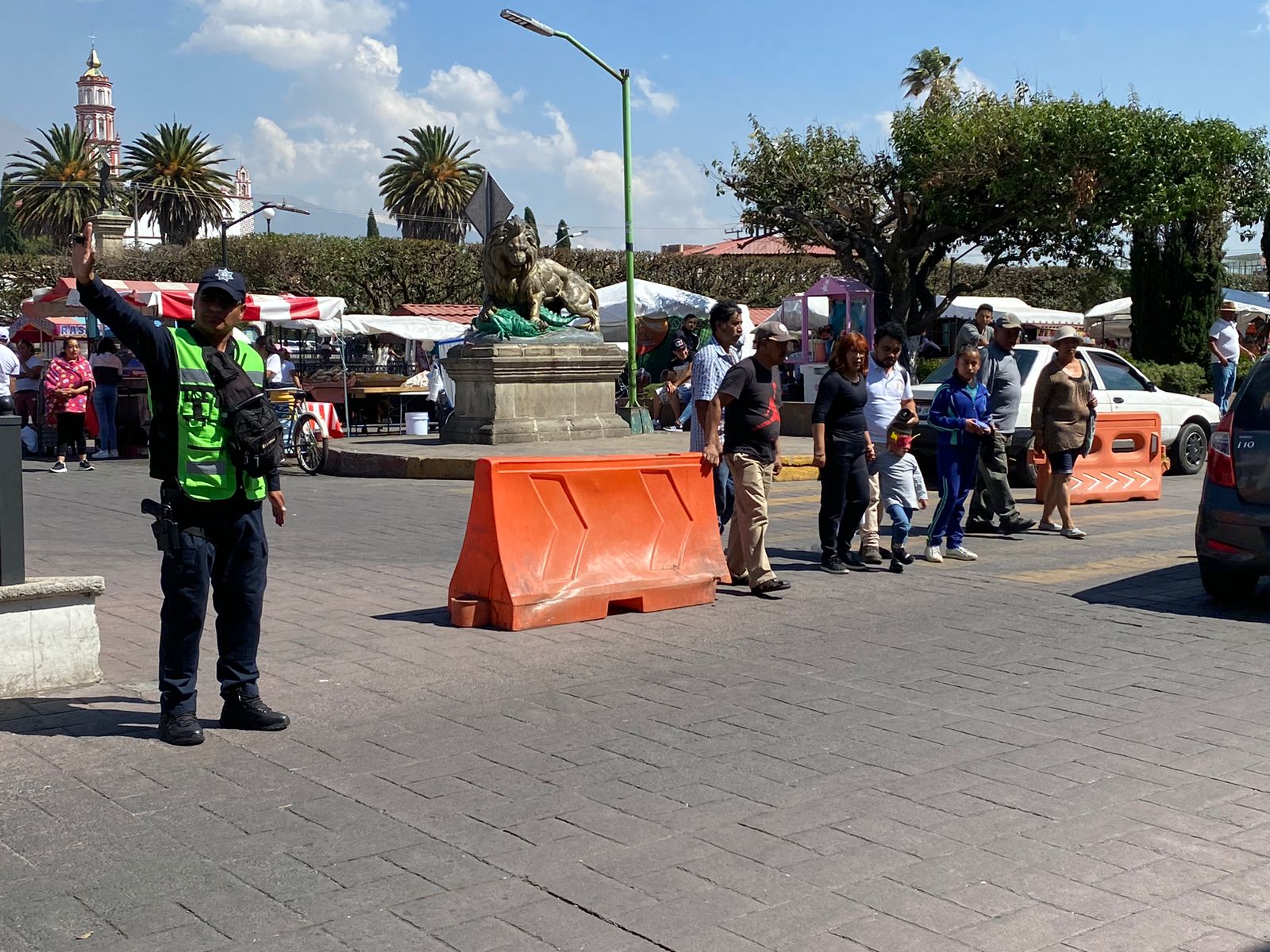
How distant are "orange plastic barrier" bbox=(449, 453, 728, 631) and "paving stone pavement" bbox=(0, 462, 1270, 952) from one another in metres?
0.20

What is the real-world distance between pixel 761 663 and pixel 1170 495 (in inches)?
389

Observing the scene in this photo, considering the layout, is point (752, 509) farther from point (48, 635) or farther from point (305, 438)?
point (305, 438)

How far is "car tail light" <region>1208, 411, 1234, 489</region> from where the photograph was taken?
8.45 meters

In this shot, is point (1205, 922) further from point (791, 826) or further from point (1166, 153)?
point (1166, 153)

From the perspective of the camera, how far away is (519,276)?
1956 centimetres

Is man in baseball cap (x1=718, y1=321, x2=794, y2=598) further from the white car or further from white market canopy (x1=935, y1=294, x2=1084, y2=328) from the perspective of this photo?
white market canopy (x1=935, y1=294, x2=1084, y2=328)

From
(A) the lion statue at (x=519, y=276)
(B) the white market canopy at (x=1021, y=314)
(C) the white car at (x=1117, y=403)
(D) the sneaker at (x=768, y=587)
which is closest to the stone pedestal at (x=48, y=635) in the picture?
(D) the sneaker at (x=768, y=587)

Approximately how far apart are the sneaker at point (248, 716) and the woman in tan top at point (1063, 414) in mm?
7662

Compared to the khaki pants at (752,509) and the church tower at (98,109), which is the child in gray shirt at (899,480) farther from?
the church tower at (98,109)

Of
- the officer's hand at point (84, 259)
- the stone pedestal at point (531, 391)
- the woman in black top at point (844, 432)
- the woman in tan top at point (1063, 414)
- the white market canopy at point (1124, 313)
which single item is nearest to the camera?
the officer's hand at point (84, 259)

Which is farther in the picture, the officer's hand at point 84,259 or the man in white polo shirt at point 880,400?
the man in white polo shirt at point 880,400

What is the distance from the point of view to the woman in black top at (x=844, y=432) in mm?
9672

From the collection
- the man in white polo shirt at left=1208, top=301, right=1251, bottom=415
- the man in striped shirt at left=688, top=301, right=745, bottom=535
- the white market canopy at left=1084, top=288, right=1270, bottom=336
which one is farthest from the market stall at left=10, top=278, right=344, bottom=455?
the white market canopy at left=1084, top=288, right=1270, bottom=336

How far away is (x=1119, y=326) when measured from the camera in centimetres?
4469
